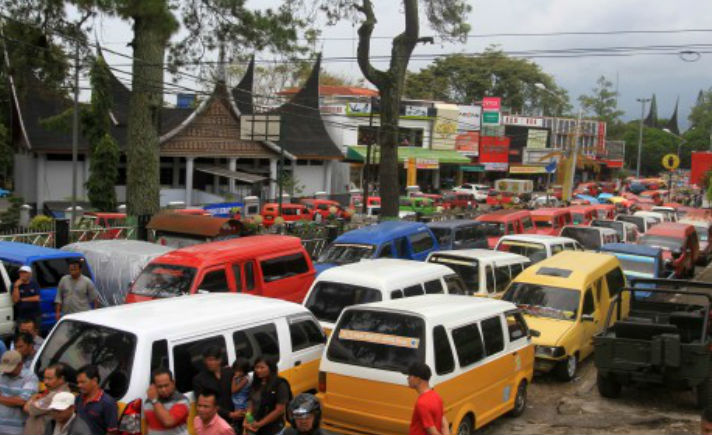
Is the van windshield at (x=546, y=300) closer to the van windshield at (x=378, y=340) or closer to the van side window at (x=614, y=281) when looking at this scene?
the van side window at (x=614, y=281)

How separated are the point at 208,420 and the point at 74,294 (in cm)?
555

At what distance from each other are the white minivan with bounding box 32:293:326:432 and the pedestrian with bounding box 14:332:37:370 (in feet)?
1.12

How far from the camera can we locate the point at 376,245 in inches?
653

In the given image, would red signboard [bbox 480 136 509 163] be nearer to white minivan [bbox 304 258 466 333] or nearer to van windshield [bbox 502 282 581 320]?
van windshield [bbox 502 282 581 320]

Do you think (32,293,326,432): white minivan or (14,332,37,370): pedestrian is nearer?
(32,293,326,432): white minivan

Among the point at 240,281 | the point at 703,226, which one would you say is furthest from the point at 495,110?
the point at 240,281

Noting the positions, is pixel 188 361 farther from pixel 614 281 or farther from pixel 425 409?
pixel 614 281

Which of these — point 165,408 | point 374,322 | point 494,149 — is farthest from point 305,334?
point 494,149

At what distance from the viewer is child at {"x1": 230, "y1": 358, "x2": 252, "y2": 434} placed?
23.9 feet

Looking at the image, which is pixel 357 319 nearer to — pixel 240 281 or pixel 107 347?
pixel 107 347

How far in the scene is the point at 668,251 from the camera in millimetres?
22547

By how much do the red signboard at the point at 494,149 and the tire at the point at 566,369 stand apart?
187 feet

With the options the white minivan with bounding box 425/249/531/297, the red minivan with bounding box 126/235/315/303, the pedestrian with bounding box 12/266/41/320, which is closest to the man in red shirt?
the red minivan with bounding box 126/235/315/303

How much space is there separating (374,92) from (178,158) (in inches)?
1195
